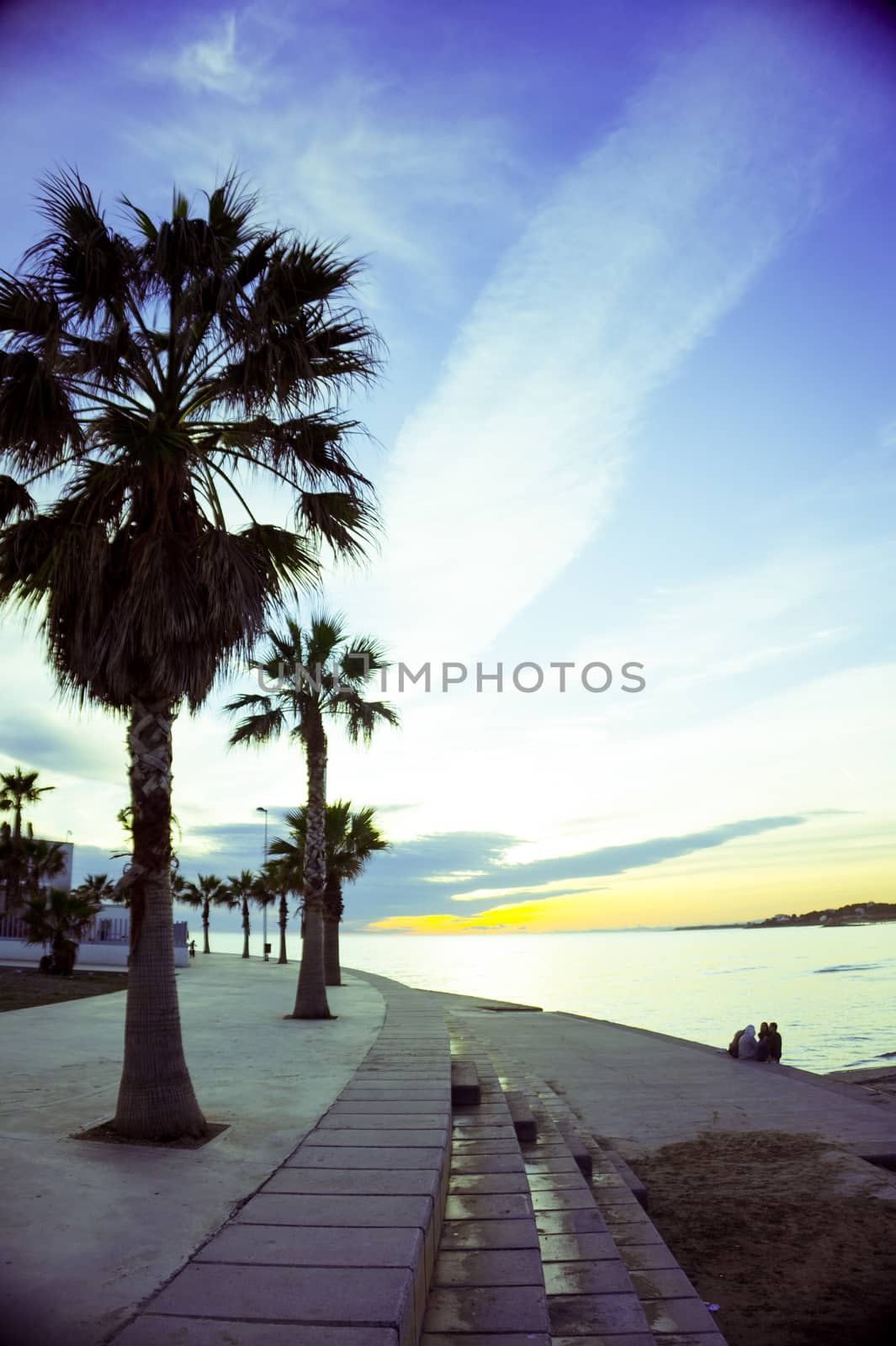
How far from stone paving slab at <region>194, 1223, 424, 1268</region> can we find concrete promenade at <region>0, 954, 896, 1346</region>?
0.5 inches

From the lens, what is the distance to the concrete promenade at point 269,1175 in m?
3.62

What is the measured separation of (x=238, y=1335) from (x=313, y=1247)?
0.89 m

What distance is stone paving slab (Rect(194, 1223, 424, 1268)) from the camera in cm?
394

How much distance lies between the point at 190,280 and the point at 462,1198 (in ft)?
24.7

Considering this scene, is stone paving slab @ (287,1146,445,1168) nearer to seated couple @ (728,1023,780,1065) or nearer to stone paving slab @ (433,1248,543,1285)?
stone paving slab @ (433,1248,543,1285)

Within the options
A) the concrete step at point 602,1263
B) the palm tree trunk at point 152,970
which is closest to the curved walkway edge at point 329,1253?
the concrete step at point 602,1263

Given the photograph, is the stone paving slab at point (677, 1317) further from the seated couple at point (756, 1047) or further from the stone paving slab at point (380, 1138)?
the seated couple at point (756, 1047)

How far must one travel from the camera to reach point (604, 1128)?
11.5 meters

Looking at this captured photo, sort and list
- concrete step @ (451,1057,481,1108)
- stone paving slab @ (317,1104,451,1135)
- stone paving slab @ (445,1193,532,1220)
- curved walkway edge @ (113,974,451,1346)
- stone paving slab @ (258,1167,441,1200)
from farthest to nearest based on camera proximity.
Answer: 1. concrete step @ (451,1057,481,1108)
2. stone paving slab @ (317,1104,451,1135)
3. stone paving slab @ (445,1193,532,1220)
4. stone paving slab @ (258,1167,441,1200)
5. curved walkway edge @ (113,974,451,1346)

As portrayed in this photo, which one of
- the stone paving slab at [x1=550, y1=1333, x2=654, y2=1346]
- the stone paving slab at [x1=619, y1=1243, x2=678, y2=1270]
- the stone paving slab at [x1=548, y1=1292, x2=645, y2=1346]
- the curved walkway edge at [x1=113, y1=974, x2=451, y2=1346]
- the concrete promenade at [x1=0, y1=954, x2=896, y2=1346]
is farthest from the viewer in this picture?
the stone paving slab at [x1=619, y1=1243, x2=678, y2=1270]

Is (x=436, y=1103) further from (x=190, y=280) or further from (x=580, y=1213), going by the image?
(x=190, y=280)

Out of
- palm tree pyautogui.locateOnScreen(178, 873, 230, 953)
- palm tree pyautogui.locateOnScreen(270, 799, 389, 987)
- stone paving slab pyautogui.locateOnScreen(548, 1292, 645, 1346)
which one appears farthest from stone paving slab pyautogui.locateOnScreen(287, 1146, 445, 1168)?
palm tree pyautogui.locateOnScreen(178, 873, 230, 953)

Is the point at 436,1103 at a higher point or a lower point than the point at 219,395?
lower

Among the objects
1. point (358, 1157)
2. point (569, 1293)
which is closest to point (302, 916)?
point (358, 1157)
